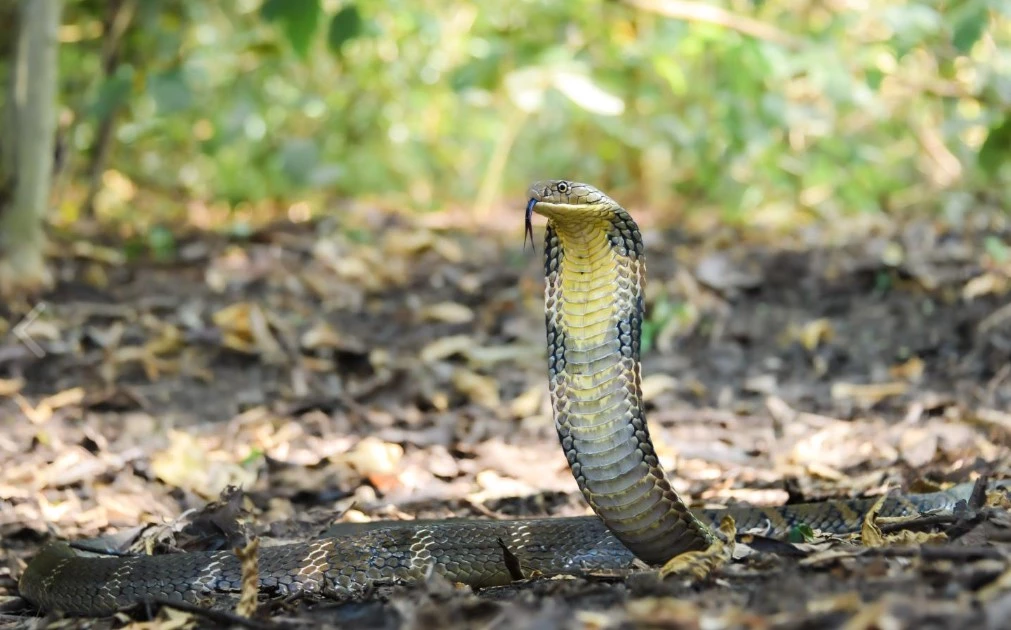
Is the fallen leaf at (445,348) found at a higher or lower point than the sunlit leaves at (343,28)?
lower

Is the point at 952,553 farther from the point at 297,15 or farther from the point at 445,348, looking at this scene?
the point at 445,348

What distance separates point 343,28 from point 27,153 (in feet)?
9.08

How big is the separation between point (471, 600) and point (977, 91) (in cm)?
586

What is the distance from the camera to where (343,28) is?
5.32 metres

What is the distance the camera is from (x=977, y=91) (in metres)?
7.30

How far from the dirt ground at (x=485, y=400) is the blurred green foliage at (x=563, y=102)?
86 centimetres

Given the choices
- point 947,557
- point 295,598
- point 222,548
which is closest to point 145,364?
point 222,548

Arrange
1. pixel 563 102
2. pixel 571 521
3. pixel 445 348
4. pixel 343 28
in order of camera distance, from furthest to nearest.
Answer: pixel 563 102
pixel 445 348
pixel 343 28
pixel 571 521

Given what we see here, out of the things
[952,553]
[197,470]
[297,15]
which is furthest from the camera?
[197,470]

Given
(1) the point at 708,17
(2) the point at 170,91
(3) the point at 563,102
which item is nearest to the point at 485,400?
(2) the point at 170,91

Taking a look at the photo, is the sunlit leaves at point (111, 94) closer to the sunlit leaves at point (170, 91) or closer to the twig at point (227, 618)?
the sunlit leaves at point (170, 91)

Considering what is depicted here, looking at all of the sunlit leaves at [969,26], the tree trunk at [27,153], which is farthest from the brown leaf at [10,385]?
the sunlit leaves at [969,26]

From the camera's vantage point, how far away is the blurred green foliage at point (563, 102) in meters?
7.04

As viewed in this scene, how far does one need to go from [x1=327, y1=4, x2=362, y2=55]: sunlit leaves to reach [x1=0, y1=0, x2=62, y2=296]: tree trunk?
2494 millimetres
